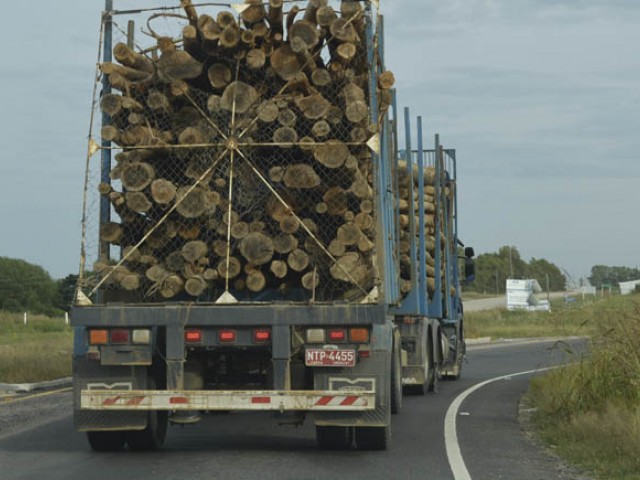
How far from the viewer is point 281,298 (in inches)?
460

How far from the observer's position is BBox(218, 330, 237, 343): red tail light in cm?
1076

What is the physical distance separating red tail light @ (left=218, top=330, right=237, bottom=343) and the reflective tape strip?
501mm

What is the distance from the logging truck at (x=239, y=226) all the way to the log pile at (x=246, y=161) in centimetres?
2

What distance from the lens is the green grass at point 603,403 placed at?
11.0 meters

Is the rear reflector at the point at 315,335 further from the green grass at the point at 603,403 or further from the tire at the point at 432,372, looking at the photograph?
the tire at the point at 432,372

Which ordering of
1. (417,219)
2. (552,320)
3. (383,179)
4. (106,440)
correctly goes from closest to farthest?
(106,440), (383,179), (552,320), (417,219)

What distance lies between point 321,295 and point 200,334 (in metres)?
1.32

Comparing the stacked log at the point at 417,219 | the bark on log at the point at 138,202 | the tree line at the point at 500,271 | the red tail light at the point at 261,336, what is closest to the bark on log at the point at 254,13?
the bark on log at the point at 138,202

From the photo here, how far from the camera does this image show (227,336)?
10.8m

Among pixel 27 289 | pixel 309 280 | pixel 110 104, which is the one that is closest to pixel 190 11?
pixel 110 104

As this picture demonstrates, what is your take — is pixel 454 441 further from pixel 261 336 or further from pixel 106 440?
pixel 106 440

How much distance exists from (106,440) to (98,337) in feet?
4.23

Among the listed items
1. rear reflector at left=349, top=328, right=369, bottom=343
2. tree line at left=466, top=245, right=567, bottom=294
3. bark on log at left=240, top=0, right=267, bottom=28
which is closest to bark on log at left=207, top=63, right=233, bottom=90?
bark on log at left=240, top=0, right=267, bottom=28

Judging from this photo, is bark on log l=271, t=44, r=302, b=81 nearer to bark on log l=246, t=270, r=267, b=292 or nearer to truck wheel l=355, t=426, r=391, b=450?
bark on log l=246, t=270, r=267, b=292
